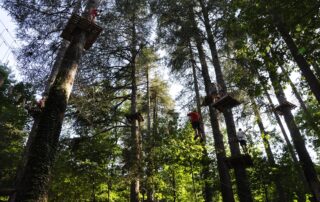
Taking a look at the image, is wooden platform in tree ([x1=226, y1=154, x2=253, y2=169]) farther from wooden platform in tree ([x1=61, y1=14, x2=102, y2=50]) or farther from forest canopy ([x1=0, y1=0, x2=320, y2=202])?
wooden platform in tree ([x1=61, y1=14, x2=102, y2=50])

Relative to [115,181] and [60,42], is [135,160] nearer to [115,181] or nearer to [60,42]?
[115,181]

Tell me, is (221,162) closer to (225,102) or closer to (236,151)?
(236,151)

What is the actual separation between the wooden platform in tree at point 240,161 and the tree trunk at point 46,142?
5242 millimetres

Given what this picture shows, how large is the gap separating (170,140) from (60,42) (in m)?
6.12

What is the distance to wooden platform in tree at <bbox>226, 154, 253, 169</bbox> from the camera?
8.23 m

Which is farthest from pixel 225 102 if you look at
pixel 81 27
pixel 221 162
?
pixel 81 27

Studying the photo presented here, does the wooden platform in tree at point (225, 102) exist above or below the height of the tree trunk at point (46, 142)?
above

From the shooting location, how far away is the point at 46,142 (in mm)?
4793

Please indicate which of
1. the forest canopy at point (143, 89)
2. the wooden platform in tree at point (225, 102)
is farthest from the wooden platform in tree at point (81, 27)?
the wooden platform in tree at point (225, 102)

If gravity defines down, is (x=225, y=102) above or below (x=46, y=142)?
above

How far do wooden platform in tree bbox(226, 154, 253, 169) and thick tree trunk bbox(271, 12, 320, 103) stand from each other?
263cm

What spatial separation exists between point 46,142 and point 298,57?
247 inches

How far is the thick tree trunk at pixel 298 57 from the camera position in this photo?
6.96m

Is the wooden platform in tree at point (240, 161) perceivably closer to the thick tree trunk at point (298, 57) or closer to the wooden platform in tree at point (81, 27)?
the thick tree trunk at point (298, 57)
